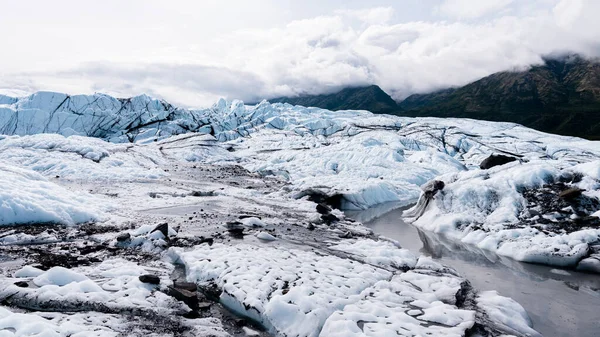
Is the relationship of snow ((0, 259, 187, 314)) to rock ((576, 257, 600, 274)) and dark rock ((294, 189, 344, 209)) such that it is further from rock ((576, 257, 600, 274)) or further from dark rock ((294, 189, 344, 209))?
dark rock ((294, 189, 344, 209))

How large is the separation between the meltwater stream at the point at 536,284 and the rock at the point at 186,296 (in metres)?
8.78

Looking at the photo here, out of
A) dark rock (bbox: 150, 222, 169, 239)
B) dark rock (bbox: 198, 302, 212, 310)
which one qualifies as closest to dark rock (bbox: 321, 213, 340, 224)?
dark rock (bbox: 150, 222, 169, 239)

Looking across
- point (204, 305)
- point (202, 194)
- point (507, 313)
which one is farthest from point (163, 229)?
point (202, 194)

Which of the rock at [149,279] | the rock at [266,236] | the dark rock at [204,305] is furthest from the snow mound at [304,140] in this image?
the dark rock at [204,305]

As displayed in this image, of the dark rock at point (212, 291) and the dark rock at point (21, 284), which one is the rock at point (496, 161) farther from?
the dark rock at point (21, 284)

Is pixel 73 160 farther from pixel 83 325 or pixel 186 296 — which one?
pixel 83 325

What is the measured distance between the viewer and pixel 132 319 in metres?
8.36

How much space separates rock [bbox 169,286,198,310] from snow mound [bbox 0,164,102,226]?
1034 centimetres

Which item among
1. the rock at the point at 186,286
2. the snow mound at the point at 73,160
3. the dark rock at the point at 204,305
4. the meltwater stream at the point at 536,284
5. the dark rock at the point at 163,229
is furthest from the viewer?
the snow mound at the point at 73,160

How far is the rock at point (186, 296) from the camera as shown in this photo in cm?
954

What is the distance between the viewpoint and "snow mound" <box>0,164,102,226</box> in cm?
1616

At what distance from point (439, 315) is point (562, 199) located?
13.7 meters

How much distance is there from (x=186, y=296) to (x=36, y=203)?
11942 mm

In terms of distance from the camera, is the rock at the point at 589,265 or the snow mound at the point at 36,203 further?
the snow mound at the point at 36,203
